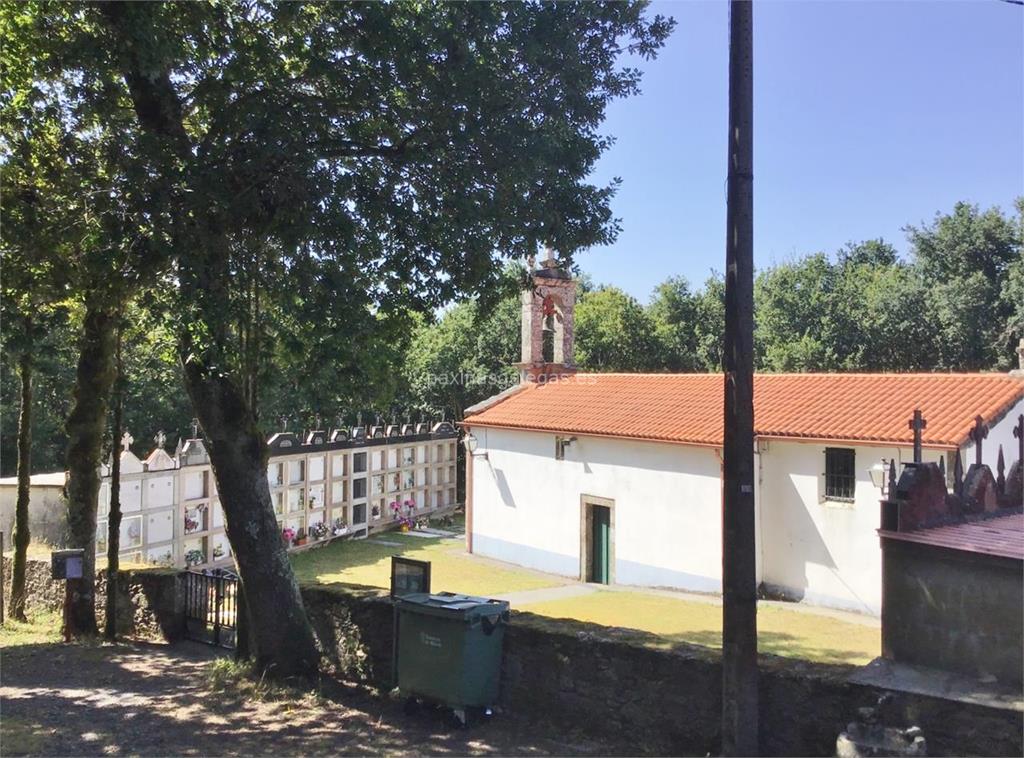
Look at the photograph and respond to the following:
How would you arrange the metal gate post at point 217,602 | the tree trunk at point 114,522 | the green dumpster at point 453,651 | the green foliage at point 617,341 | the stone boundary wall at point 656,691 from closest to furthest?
1. the stone boundary wall at point 656,691
2. the green dumpster at point 453,651
3. the metal gate post at point 217,602
4. the tree trunk at point 114,522
5. the green foliage at point 617,341

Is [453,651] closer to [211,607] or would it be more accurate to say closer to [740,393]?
[740,393]

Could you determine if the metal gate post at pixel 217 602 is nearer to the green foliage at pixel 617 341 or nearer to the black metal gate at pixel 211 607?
the black metal gate at pixel 211 607

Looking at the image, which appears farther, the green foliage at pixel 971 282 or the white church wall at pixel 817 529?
the green foliage at pixel 971 282

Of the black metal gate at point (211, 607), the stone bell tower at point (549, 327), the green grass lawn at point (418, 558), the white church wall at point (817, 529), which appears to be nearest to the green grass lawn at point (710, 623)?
the white church wall at point (817, 529)

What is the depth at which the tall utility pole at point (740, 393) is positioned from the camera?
5426mm

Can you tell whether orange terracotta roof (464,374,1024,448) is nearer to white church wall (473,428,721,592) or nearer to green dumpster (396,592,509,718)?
white church wall (473,428,721,592)

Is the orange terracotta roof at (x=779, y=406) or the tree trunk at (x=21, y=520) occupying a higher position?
the orange terracotta roof at (x=779, y=406)

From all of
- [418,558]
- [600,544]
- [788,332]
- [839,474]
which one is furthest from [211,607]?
[788,332]

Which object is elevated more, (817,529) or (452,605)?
(452,605)

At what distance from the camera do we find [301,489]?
2109cm

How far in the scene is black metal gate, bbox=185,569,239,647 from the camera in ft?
32.3

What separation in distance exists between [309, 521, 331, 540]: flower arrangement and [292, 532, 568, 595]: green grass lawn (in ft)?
1.22

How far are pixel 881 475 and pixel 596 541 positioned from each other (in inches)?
299

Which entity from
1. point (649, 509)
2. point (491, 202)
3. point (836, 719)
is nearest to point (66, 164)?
point (491, 202)
